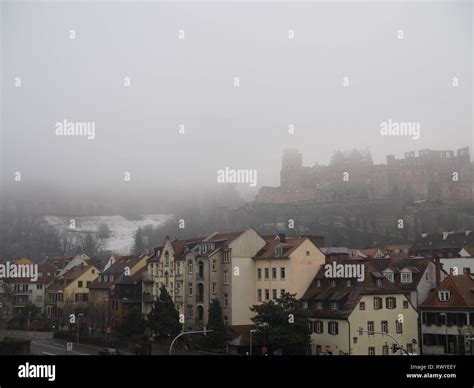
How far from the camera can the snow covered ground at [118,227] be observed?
2000 centimetres

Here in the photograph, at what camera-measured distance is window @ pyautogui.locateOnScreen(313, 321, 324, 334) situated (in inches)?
707

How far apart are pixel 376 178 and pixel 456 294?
237 inches

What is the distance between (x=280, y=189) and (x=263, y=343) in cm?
555

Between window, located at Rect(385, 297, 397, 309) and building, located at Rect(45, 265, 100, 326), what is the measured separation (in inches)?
329

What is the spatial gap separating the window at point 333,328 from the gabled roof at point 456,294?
8.81 ft

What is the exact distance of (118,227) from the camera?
20625mm

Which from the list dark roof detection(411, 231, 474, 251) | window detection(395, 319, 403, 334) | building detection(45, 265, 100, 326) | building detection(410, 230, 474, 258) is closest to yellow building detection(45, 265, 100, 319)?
building detection(45, 265, 100, 326)

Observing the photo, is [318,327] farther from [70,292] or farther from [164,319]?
[70,292]

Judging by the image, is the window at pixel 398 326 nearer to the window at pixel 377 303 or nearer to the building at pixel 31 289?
the window at pixel 377 303

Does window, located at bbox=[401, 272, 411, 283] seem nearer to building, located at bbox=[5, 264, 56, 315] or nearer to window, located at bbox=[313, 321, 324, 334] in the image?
window, located at bbox=[313, 321, 324, 334]

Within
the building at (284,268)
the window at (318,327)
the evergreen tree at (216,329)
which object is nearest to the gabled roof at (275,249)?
the building at (284,268)

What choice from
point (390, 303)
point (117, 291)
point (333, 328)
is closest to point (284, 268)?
point (333, 328)
